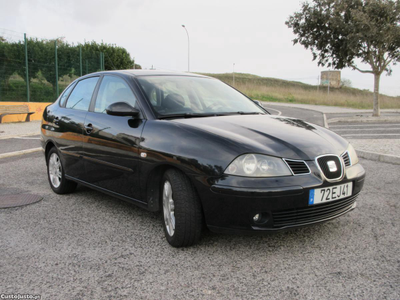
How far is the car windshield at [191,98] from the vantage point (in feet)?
12.8

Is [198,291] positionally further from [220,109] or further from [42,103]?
[42,103]

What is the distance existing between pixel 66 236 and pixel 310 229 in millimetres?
2235

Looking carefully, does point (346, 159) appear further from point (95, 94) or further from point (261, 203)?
point (95, 94)

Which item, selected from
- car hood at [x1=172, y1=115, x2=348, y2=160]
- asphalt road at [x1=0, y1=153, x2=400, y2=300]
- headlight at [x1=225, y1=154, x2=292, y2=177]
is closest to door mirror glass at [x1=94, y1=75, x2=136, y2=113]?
car hood at [x1=172, y1=115, x2=348, y2=160]

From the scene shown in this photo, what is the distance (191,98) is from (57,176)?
229 centimetres

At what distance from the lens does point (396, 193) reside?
5.16 meters

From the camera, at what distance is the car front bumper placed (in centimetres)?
293

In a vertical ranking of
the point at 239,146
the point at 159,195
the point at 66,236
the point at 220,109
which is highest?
the point at 220,109

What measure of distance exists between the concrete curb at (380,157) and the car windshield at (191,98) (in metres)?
4.07

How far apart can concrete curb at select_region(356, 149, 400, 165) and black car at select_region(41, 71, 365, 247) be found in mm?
4162

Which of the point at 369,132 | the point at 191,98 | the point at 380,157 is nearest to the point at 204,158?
the point at 191,98

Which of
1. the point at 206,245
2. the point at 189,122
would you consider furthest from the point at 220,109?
the point at 206,245

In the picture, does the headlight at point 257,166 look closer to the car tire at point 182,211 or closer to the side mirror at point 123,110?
the car tire at point 182,211

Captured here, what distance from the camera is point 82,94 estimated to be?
496 centimetres
